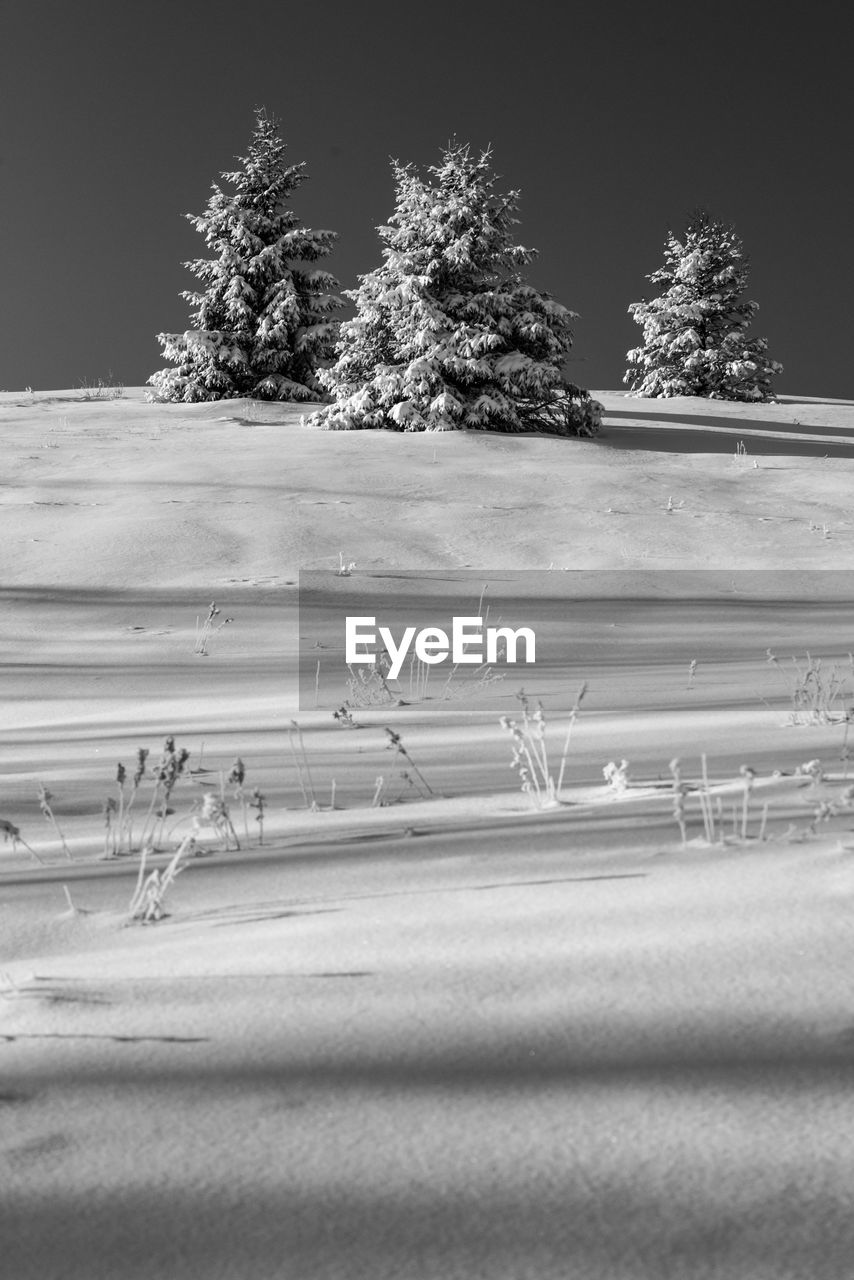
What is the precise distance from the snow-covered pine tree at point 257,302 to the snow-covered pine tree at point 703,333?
38.6ft

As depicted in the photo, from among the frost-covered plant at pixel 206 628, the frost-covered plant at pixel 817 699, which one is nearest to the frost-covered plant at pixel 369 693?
the frost-covered plant at pixel 206 628

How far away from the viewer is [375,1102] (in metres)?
1.50

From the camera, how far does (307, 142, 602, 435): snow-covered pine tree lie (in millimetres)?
17516

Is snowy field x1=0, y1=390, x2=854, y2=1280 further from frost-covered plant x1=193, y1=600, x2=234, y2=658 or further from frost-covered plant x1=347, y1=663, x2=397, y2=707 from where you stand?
frost-covered plant x1=193, y1=600, x2=234, y2=658

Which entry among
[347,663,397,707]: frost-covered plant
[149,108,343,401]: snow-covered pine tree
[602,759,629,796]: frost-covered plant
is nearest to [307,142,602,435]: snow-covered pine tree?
[149,108,343,401]: snow-covered pine tree

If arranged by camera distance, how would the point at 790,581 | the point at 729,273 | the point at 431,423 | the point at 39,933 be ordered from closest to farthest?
the point at 39,933 < the point at 790,581 < the point at 431,423 < the point at 729,273

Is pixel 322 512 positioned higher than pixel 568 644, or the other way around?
pixel 322 512

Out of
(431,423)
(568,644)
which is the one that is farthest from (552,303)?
(568,644)

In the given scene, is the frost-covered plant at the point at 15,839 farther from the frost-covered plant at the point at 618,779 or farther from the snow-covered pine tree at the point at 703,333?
the snow-covered pine tree at the point at 703,333

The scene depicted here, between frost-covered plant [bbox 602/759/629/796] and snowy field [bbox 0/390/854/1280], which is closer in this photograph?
snowy field [bbox 0/390/854/1280]

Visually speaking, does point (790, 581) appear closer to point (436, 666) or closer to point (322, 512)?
point (436, 666)

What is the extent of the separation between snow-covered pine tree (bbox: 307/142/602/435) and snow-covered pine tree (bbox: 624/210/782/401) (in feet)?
52.8

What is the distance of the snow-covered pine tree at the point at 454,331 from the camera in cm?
1752

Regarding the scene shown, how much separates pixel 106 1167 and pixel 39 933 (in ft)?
3.33
